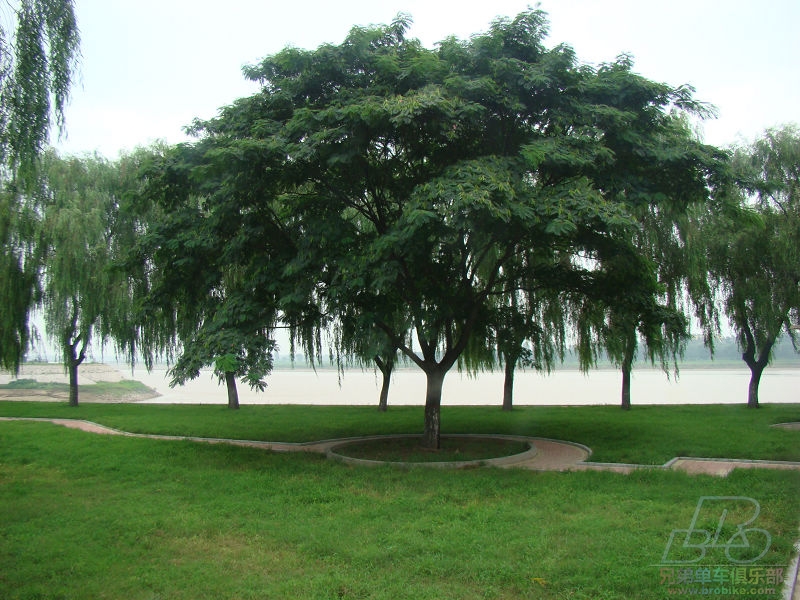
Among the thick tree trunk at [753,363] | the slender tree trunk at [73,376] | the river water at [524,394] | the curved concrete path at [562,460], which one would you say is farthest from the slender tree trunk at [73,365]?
the thick tree trunk at [753,363]

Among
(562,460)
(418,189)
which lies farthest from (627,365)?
(418,189)

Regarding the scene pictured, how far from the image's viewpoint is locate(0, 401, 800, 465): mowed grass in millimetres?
9805

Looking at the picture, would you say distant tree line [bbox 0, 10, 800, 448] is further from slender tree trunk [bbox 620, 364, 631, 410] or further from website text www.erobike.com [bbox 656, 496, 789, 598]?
slender tree trunk [bbox 620, 364, 631, 410]

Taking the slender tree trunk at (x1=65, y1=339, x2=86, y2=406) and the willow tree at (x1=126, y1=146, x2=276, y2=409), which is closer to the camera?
the willow tree at (x1=126, y1=146, x2=276, y2=409)

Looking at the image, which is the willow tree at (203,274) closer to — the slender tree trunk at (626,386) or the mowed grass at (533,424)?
the mowed grass at (533,424)

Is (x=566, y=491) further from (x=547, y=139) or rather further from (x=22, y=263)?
(x=22, y=263)

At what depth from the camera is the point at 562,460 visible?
918cm

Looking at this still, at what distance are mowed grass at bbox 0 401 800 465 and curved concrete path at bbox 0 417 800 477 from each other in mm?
314

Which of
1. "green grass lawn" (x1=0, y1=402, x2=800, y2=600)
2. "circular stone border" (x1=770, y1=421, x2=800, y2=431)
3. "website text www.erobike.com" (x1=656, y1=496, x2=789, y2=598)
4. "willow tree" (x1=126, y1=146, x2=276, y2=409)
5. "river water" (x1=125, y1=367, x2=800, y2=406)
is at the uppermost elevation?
"willow tree" (x1=126, y1=146, x2=276, y2=409)

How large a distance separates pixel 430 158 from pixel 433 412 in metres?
4.38

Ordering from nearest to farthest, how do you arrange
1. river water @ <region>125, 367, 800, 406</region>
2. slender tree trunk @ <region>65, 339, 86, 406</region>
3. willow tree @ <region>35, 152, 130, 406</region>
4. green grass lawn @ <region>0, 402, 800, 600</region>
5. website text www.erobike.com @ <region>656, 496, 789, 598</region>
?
website text www.erobike.com @ <region>656, 496, 789, 598</region>, green grass lawn @ <region>0, 402, 800, 600</region>, willow tree @ <region>35, 152, 130, 406</region>, slender tree trunk @ <region>65, 339, 86, 406</region>, river water @ <region>125, 367, 800, 406</region>

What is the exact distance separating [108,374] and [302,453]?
81.8 ft

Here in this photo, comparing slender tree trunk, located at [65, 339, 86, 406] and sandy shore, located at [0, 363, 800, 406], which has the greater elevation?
slender tree trunk, located at [65, 339, 86, 406]

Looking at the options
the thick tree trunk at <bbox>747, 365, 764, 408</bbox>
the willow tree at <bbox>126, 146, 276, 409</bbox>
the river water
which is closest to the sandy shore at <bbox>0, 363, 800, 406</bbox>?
the river water
